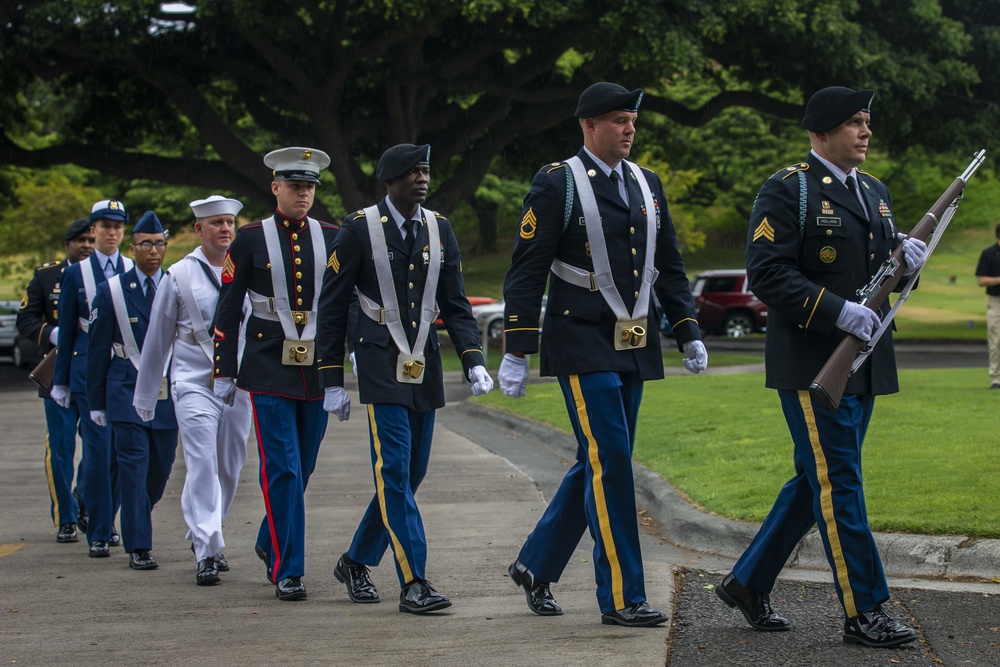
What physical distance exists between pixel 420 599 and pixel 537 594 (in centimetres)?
51

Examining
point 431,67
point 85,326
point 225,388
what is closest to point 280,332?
point 225,388

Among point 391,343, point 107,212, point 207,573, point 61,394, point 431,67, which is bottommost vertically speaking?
point 207,573

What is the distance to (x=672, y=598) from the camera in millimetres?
6047

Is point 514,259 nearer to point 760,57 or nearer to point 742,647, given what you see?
point 742,647

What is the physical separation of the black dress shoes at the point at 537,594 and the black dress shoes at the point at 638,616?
0.37m

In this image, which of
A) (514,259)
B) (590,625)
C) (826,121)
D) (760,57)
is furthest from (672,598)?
(760,57)

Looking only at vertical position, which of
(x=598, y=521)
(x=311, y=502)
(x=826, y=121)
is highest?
(x=826, y=121)

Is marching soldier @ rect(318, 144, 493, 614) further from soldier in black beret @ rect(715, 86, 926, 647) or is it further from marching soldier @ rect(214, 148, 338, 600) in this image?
soldier in black beret @ rect(715, 86, 926, 647)

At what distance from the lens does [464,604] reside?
6.16 metres

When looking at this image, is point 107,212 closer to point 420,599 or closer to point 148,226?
point 148,226

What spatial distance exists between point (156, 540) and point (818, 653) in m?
4.56

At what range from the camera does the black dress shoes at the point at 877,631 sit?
16.6ft

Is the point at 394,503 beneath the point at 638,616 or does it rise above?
above

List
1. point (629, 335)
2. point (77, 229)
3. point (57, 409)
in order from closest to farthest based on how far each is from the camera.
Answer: point (629, 335)
point (57, 409)
point (77, 229)
